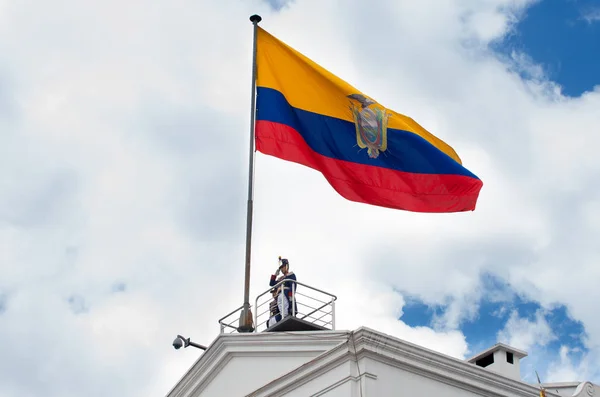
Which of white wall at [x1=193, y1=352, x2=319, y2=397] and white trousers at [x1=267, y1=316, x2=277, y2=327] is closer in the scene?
white wall at [x1=193, y1=352, x2=319, y2=397]

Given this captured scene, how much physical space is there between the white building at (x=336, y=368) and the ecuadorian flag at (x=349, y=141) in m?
3.32

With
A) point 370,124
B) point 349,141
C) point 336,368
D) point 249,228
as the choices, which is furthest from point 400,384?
point 370,124

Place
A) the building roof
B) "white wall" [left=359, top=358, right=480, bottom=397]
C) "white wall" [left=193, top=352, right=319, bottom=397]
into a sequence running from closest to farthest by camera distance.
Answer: "white wall" [left=359, top=358, right=480, bottom=397], the building roof, "white wall" [left=193, top=352, right=319, bottom=397]

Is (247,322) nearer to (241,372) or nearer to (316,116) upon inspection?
(241,372)

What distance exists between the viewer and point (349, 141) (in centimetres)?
2797

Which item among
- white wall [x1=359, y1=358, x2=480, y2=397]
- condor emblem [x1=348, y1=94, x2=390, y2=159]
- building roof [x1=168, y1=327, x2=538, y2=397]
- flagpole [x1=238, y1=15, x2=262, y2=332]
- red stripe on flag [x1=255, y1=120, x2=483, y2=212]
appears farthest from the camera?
condor emblem [x1=348, y1=94, x2=390, y2=159]

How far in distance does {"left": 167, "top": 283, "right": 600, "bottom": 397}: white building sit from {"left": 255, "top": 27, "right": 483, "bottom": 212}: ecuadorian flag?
10.9ft

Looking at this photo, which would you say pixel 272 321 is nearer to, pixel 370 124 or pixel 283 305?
pixel 283 305

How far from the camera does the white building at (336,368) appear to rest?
2284 centimetres

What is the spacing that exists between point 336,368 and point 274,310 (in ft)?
12.2

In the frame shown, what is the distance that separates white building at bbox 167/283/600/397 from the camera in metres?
22.8

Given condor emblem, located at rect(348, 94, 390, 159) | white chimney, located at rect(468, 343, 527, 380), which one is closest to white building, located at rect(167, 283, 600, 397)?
white chimney, located at rect(468, 343, 527, 380)

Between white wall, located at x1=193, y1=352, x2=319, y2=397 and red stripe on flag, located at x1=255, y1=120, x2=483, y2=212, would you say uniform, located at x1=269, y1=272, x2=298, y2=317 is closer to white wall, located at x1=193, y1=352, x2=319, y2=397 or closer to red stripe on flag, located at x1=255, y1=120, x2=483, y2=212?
white wall, located at x1=193, y1=352, x2=319, y2=397

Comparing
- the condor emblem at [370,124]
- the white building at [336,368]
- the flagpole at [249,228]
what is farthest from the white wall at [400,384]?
the condor emblem at [370,124]
